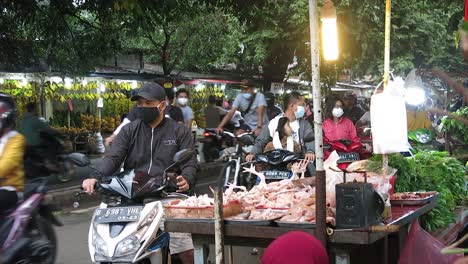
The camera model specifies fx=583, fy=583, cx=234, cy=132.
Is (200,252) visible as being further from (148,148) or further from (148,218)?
(148,148)

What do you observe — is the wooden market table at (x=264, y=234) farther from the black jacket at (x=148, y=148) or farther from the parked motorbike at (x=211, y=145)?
the parked motorbike at (x=211, y=145)

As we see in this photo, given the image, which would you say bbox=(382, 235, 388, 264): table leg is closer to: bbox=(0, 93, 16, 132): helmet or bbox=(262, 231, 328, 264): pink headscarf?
bbox=(262, 231, 328, 264): pink headscarf

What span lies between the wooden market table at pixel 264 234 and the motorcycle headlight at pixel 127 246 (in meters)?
0.22

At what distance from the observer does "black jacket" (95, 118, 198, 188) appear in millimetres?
4706

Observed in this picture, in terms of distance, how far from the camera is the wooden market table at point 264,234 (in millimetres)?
3277

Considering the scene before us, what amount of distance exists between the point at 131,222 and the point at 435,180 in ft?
10.7

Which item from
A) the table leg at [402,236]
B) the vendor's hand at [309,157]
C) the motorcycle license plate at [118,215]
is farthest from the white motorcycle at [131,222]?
the vendor's hand at [309,157]

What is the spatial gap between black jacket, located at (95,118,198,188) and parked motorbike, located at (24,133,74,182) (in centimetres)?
52

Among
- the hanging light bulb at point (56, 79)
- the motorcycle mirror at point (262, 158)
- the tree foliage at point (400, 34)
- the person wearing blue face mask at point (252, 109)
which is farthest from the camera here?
the hanging light bulb at point (56, 79)

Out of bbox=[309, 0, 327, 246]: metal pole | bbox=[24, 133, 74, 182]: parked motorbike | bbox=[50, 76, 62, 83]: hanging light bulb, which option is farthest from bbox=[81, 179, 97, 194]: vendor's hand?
bbox=[50, 76, 62, 83]: hanging light bulb

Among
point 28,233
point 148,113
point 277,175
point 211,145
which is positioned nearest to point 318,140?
point 148,113

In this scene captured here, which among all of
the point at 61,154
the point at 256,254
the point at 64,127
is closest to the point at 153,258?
the point at 256,254

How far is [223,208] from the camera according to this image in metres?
3.69

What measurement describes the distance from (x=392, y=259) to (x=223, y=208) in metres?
1.69
